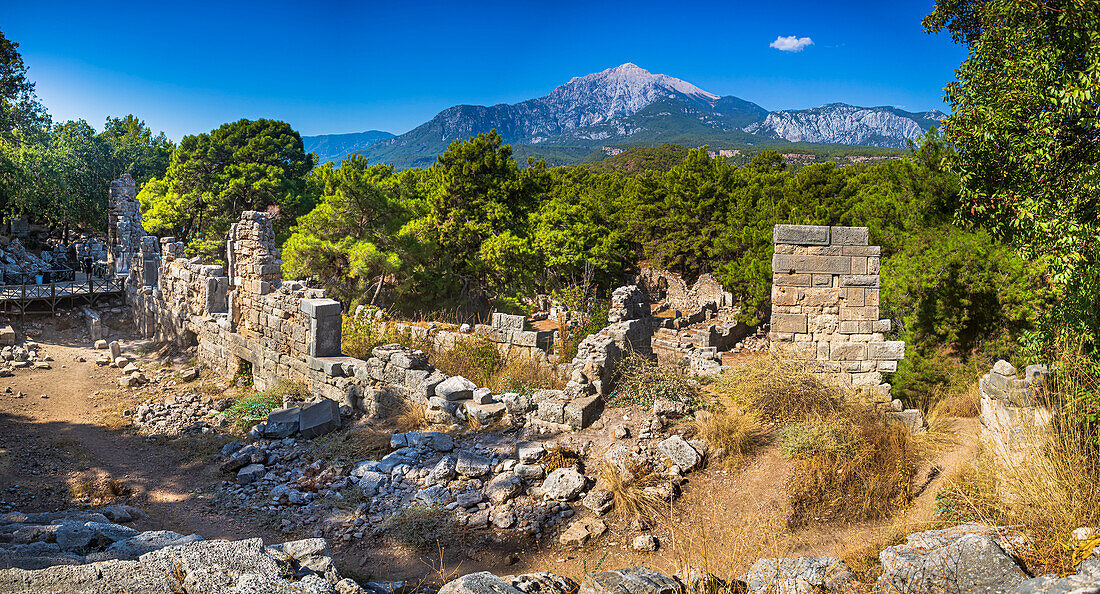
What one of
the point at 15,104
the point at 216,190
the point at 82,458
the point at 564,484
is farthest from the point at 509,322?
the point at 15,104

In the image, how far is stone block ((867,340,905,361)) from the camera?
7758 millimetres

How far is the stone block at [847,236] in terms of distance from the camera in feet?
25.7

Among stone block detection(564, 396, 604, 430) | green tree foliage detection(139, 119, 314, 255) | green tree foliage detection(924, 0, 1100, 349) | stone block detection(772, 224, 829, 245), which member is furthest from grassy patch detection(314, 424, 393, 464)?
green tree foliage detection(139, 119, 314, 255)

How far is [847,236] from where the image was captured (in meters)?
7.86

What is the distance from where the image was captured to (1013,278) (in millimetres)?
9758

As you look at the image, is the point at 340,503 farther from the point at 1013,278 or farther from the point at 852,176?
the point at 852,176

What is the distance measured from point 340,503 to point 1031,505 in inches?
239

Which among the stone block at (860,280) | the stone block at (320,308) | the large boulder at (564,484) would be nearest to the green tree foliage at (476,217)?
the stone block at (320,308)

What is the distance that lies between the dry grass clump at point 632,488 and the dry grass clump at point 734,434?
0.88 meters

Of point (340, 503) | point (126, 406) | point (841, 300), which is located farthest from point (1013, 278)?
point (126, 406)

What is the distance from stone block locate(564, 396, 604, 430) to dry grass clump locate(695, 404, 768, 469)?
1433mm

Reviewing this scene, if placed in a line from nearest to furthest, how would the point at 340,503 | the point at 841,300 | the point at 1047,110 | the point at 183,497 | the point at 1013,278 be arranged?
the point at 1047,110
the point at 340,503
the point at 183,497
the point at 841,300
the point at 1013,278

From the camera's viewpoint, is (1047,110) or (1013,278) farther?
(1013,278)

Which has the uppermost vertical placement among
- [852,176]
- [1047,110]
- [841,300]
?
[852,176]
